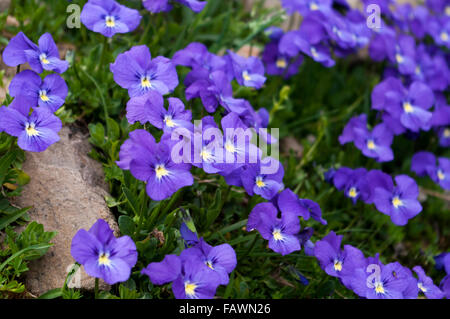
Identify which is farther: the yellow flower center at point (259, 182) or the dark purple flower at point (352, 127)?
the dark purple flower at point (352, 127)

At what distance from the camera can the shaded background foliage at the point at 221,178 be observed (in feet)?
8.87

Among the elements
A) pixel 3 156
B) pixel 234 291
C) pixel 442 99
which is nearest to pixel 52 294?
pixel 3 156

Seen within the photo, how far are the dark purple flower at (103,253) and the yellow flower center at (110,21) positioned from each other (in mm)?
1152

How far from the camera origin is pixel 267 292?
2.93 m

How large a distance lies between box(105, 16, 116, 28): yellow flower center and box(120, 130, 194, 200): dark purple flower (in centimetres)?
90

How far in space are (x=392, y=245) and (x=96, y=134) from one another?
80.4 inches

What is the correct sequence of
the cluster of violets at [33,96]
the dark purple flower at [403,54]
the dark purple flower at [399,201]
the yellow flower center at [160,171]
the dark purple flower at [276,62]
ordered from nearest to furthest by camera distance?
1. the yellow flower center at [160,171]
2. the cluster of violets at [33,96]
3. the dark purple flower at [399,201]
4. the dark purple flower at [276,62]
5. the dark purple flower at [403,54]

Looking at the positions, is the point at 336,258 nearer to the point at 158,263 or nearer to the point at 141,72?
the point at 158,263

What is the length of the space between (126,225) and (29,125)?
0.62m

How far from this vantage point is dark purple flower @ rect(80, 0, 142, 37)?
109 inches

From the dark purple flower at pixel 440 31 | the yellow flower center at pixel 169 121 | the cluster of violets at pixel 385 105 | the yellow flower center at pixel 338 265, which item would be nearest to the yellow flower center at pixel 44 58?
the yellow flower center at pixel 169 121

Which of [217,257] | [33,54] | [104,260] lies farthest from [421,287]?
[33,54]

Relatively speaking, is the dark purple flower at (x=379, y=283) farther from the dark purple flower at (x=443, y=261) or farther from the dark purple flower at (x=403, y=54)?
the dark purple flower at (x=403, y=54)
